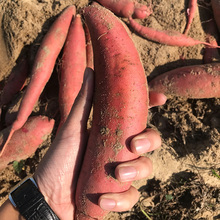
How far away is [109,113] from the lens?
1.12 m

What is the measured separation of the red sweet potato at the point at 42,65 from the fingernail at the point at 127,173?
3.48 ft

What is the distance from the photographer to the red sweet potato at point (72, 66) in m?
1.78

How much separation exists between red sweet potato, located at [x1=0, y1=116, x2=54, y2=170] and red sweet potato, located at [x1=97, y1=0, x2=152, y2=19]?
3.43 feet

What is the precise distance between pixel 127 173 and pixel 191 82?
904 millimetres

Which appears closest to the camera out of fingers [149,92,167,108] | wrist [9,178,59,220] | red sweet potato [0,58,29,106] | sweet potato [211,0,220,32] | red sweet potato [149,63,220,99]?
wrist [9,178,59,220]

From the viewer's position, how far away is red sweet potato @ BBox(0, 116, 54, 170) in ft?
6.06

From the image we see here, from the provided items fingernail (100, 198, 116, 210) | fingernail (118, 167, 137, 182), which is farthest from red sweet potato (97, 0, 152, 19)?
fingernail (100, 198, 116, 210)

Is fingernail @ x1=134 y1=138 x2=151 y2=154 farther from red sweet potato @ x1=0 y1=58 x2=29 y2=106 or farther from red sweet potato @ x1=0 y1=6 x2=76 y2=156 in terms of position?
red sweet potato @ x1=0 y1=58 x2=29 y2=106

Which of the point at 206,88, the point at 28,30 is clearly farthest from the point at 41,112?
the point at 206,88

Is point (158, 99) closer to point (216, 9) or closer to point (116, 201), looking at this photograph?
point (116, 201)

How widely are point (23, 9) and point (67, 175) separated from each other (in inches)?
58.3

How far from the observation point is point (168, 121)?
168cm

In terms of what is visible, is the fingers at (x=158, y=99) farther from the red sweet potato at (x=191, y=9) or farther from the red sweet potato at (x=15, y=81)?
the red sweet potato at (x=15, y=81)

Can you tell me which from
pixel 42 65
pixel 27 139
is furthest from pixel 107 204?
pixel 42 65
